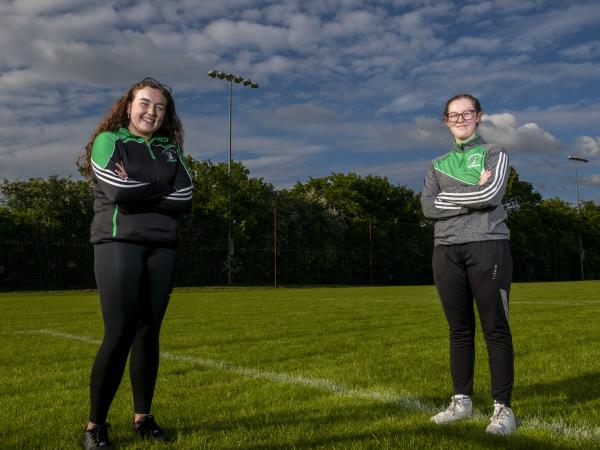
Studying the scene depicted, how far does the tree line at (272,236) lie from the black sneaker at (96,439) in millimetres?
23491

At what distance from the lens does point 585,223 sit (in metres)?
58.7

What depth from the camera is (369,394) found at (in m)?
4.57

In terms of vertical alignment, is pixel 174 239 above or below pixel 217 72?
below

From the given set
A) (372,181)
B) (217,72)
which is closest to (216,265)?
(217,72)

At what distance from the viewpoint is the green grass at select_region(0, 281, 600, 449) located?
11.3ft

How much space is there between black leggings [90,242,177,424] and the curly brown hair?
518 mm

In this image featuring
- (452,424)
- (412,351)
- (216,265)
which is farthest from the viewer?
(216,265)

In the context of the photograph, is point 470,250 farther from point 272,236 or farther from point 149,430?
point 272,236

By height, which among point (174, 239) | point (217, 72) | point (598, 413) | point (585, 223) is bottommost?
point (598, 413)

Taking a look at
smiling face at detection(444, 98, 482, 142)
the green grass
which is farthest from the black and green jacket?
smiling face at detection(444, 98, 482, 142)

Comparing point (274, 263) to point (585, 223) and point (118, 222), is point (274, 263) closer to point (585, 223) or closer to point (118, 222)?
point (118, 222)

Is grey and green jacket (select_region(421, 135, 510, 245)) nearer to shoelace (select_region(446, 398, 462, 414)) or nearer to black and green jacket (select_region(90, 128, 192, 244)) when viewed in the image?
shoelace (select_region(446, 398, 462, 414))

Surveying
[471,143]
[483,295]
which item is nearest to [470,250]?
[483,295]

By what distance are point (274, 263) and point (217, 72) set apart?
12447 millimetres
